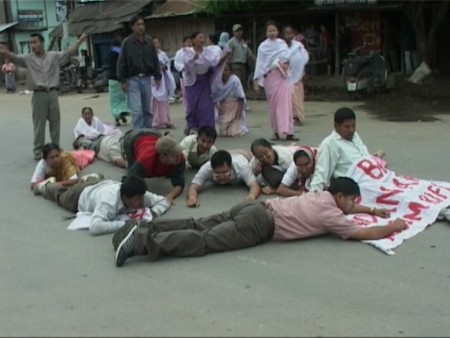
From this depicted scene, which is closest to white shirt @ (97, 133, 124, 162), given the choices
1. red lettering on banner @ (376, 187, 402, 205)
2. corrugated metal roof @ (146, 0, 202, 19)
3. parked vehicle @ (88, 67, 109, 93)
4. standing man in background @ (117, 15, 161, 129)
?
standing man in background @ (117, 15, 161, 129)

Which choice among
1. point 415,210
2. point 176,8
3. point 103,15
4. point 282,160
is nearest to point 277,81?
point 282,160

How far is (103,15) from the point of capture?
2367 centimetres

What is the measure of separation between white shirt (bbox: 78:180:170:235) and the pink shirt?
1.21 meters

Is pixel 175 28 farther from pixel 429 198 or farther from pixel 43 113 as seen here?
pixel 429 198

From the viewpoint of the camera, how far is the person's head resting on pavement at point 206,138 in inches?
245

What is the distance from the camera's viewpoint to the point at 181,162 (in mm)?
5812

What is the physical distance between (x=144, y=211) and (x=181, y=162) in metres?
0.86

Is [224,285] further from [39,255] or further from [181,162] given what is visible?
[181,162]

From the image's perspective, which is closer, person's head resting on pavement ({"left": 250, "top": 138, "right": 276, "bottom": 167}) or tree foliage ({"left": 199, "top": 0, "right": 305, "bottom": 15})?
person's head resting on pavement ({"left": 250, "top": 138, "right": 276, "bottom": 167})

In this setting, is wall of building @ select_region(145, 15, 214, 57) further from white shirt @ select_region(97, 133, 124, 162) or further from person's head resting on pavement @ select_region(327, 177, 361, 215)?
person's head resting on pavement @ select_region(327, 177, 361, 215)

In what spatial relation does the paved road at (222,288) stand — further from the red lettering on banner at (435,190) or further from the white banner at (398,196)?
the red lettering on banner at (435,190)

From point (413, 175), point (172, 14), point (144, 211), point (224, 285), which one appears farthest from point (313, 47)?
point (224, 285)

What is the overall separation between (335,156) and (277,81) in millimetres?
3630

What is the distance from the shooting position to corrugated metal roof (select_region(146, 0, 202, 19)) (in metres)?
18.5
